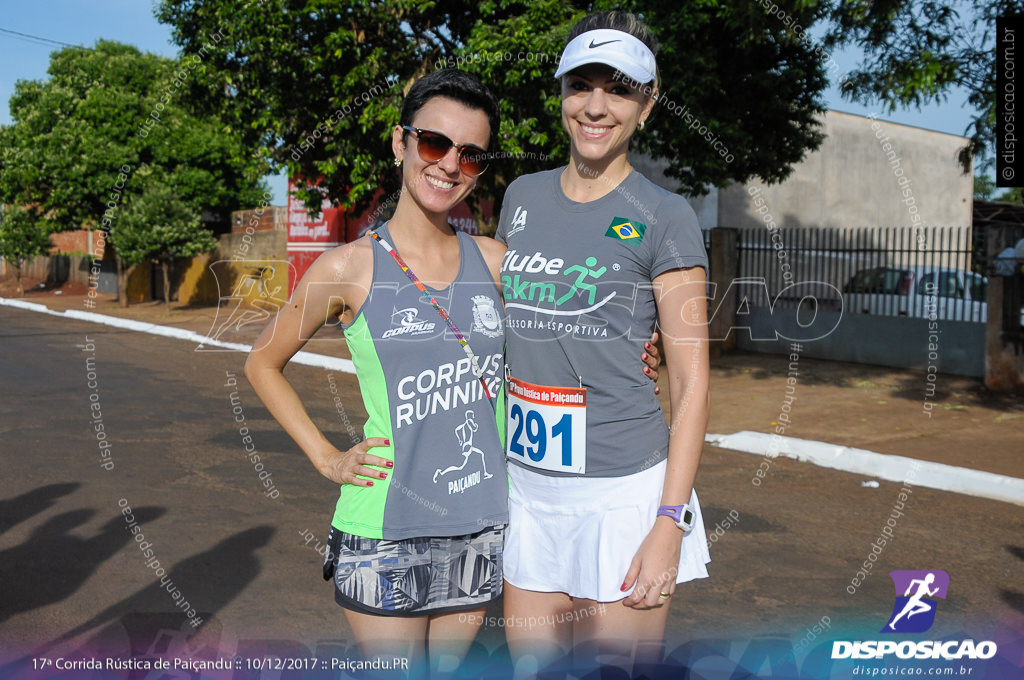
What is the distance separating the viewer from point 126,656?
335 cm

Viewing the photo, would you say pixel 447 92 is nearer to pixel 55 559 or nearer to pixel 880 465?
pixel 55 559

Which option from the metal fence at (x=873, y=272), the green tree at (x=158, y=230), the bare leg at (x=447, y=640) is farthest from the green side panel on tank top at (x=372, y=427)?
the green tree at (x=158, y=230)

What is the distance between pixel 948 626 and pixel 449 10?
10516 mm

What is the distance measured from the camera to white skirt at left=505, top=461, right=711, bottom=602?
206 cm

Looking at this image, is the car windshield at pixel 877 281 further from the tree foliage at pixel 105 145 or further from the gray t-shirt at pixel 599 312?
the tree foliage at pixel 105 145

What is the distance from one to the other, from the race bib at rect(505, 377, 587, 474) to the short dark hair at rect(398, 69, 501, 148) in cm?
74

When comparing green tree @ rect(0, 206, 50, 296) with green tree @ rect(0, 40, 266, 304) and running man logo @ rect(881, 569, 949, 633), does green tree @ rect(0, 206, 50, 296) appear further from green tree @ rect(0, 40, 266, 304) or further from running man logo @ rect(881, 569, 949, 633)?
running man logo @ rect(881, 569, 949, 633)

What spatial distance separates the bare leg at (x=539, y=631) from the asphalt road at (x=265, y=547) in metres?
0.25

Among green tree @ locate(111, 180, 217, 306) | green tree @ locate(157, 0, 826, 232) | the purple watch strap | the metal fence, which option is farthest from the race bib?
green tree @ locate(111, 180, 217, 306)

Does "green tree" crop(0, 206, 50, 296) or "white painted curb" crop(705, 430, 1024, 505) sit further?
"green tree" crop(0, 206, 50, 296)

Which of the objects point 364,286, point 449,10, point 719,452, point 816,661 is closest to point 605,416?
point 364,286

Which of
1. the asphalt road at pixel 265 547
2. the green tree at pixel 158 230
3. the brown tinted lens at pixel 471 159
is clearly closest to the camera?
the brown tinted lens at pixel 471 159

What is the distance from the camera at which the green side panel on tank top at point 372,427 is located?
205 centimetres

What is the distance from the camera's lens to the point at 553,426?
6.84ft
